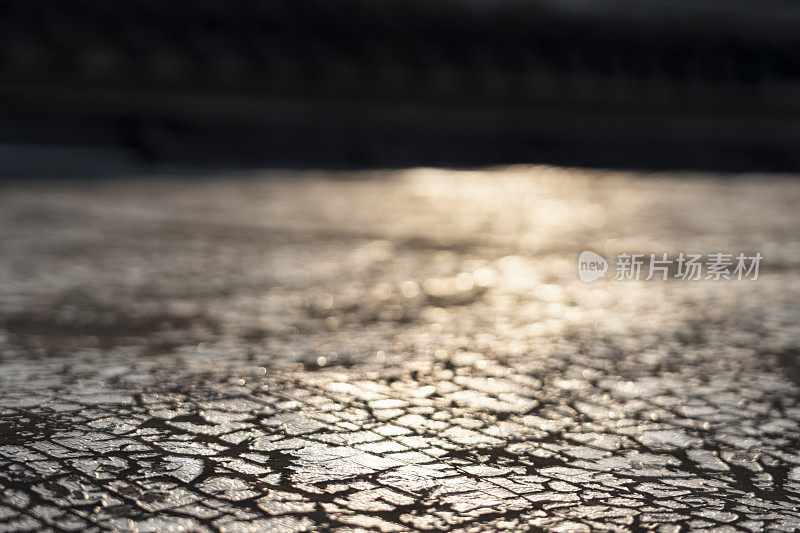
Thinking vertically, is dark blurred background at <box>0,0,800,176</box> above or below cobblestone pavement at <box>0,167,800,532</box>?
above

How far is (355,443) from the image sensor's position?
1856 mm

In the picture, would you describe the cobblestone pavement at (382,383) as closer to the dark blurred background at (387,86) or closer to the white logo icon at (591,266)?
the white logo icon at (591,266)

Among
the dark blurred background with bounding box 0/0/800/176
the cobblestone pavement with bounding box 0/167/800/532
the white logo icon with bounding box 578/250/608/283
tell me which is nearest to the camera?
the cobblestone pavement with bounding box 0/167/800/532

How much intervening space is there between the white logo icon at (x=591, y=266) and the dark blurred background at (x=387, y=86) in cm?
498

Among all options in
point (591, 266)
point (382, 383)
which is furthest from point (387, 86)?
point (382, 383)

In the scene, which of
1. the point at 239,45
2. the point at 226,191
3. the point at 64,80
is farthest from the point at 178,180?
the point at 239,45

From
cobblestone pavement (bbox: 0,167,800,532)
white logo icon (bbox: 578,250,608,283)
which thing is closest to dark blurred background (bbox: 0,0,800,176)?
cobblestone pavement (bbox: 0,167,800,532)


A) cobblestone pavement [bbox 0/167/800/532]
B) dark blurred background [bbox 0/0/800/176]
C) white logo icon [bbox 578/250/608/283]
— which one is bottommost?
cobblestone pavement [bbox 0/167/800/532]

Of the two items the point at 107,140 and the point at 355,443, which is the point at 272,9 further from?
the point at 355,443

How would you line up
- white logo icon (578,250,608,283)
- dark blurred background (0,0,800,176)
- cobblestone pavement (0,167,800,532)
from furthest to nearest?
dark blurred background (0,0,800,176), white logo icon (578,250,608,283), cobblestone pavement (0,167,800,532)

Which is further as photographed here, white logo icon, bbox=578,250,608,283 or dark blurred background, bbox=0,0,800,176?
dark blurred background, bbox=0,0,800,176

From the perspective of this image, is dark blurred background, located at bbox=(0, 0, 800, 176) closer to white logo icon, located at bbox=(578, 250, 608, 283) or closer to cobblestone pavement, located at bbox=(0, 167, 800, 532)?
cobblestone pavement, located at bbox=(0, 167, 800, 532)

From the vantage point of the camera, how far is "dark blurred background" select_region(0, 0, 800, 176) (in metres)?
9.30

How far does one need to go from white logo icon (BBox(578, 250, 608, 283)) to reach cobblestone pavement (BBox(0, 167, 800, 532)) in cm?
8
